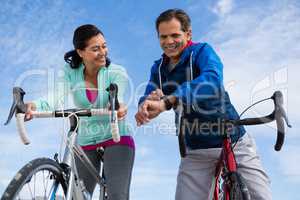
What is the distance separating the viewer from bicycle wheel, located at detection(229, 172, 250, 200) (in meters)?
3.87

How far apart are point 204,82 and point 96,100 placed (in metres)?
1.62

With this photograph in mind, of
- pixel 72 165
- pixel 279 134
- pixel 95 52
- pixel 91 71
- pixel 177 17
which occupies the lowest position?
pixel 72 165

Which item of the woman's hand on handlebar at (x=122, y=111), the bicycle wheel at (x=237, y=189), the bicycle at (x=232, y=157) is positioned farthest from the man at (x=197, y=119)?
the bicycle wheel at (x=237, y=189)

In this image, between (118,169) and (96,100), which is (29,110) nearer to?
(96,100)

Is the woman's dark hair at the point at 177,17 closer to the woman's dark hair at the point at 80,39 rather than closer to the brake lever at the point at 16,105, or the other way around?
the woman's dark hair at the point at 80,39

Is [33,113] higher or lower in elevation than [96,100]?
lower

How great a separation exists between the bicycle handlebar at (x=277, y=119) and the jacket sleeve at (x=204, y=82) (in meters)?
0.36

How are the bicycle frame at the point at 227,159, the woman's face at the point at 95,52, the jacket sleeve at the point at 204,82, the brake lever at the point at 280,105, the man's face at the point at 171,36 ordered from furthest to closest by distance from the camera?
the woman's face at the point at 95,52, the man's face at the point at 171,36, the bicycle frame at the point at 227,159, the brake lever at the point at 280,105, the jacket sleeve at the point at 204,82

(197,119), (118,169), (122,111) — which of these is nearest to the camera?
(122,111)

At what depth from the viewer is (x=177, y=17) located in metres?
4.64

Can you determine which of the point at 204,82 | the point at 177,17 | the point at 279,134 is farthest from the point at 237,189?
the point at 177,17

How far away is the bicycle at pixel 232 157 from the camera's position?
12.5 feet

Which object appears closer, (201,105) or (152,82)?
(201,105)

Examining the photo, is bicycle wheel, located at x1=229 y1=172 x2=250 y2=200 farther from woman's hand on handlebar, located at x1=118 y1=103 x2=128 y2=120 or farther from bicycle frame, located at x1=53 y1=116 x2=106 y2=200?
bicycle frame, located at x1=53 y1=116 x2=106 y2=200
